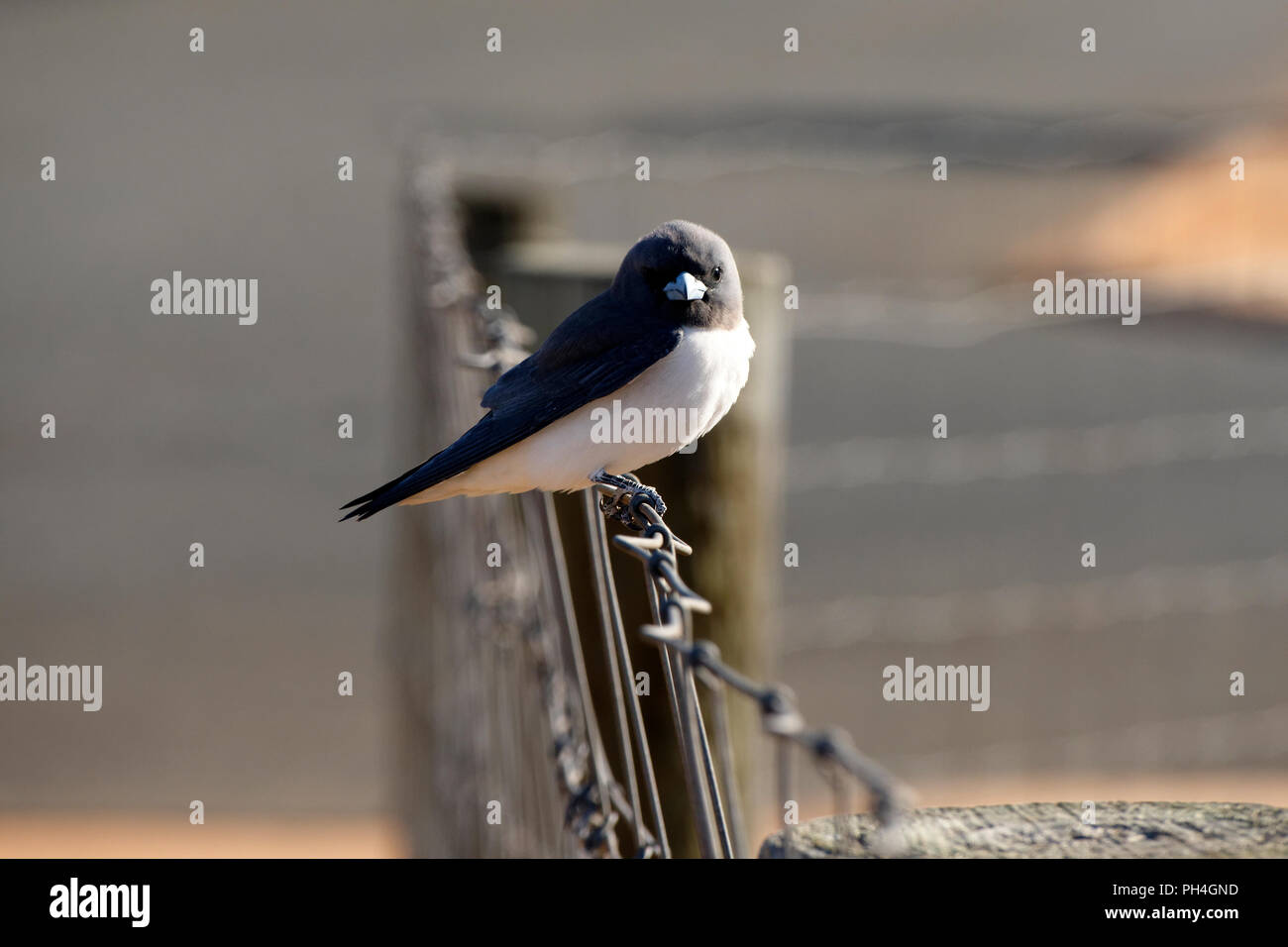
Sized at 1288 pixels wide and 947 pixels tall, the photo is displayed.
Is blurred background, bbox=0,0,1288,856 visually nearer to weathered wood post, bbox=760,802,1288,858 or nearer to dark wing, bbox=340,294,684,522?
dark wing, bbox=340,294,684,522

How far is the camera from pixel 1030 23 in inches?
814

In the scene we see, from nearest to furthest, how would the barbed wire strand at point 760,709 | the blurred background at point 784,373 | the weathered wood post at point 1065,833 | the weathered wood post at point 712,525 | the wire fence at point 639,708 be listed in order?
the barbed wire strand at point 760,709, the wire fence at point 639,708, the weathered wood post at point 1065,833, the weathered wood post at point 712,525, the blurred background at point 784,373

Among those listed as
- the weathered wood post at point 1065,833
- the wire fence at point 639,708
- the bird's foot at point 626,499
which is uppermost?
the bird's foot at point 626,499

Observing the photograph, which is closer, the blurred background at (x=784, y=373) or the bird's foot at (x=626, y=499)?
the bird's foot at (x=626, y=499)

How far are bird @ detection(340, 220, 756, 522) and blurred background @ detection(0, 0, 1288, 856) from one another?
2.77 ft

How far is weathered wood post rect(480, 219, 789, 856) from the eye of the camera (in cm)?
295

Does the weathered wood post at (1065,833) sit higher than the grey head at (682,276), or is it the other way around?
the grey head at (682,276)

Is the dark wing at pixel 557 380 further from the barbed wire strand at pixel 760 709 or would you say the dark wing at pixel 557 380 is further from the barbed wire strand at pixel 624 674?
the barbed wire strand at pixel 760 709

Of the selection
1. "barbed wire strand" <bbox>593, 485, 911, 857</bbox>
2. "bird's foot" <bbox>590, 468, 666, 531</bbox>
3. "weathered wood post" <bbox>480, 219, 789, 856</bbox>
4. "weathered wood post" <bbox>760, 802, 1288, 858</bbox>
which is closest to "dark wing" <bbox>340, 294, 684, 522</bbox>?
"bird's foot" <bbox>590, 468, 666, 531</bbox>

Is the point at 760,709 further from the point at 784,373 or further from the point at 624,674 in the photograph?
the point at 784,373

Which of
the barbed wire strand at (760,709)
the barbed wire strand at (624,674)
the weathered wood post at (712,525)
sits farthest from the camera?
the weathered wood post at (712,525)

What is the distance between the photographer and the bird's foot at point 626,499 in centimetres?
250

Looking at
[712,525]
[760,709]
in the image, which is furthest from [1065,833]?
[712,525]

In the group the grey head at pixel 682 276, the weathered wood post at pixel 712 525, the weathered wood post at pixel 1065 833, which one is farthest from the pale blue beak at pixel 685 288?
the weathered wood post at pixel 1065 833
